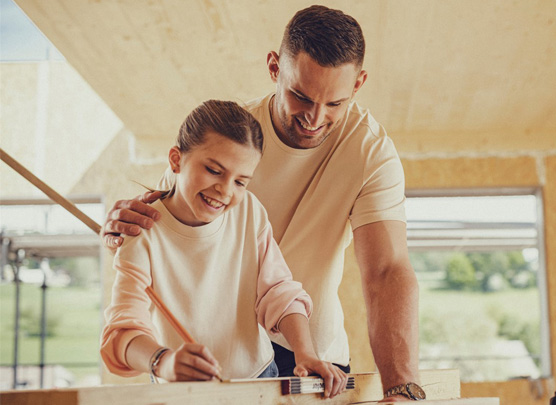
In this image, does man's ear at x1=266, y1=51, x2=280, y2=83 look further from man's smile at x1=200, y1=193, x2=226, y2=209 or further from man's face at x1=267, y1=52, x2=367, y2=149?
man's smile at x1=200, y1=193, x2=226, y2=209

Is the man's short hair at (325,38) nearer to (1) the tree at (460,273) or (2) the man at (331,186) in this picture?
(2) the man at (331,186)

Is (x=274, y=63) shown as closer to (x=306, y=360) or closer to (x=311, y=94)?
(x=311, y=94)

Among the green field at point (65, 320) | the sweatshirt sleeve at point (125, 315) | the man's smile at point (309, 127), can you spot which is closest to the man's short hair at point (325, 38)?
the man's smile at point (309, 127)

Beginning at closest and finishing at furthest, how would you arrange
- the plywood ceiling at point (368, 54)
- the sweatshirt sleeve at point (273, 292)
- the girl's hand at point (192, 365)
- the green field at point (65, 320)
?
the girl's hand at point (192, 365), the sweatshirt sleeve at point (273, 292), the plywood ceiling at point (368, 54), the green field at point (65, 320)

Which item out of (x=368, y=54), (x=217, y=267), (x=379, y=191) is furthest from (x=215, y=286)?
(x=368, y=54)

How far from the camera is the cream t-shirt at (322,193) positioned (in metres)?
1.96

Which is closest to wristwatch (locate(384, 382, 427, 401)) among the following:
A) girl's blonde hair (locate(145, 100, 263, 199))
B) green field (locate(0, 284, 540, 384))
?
girl's blonde hair (locate(145, 100, 263, 199))

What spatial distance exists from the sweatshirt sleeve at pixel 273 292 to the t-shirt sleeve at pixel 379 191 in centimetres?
38

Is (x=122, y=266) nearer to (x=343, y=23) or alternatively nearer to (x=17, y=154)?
(x=343, y=23)

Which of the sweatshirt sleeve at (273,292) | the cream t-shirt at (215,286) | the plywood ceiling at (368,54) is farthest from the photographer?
the plywood ceiling at (368,54)

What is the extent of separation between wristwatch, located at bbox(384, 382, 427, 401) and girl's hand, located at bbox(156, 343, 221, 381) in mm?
550

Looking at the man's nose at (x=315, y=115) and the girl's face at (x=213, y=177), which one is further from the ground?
the man's nose at (x=315, y=115)

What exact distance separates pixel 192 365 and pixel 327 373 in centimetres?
34

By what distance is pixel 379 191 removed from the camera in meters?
1.92
